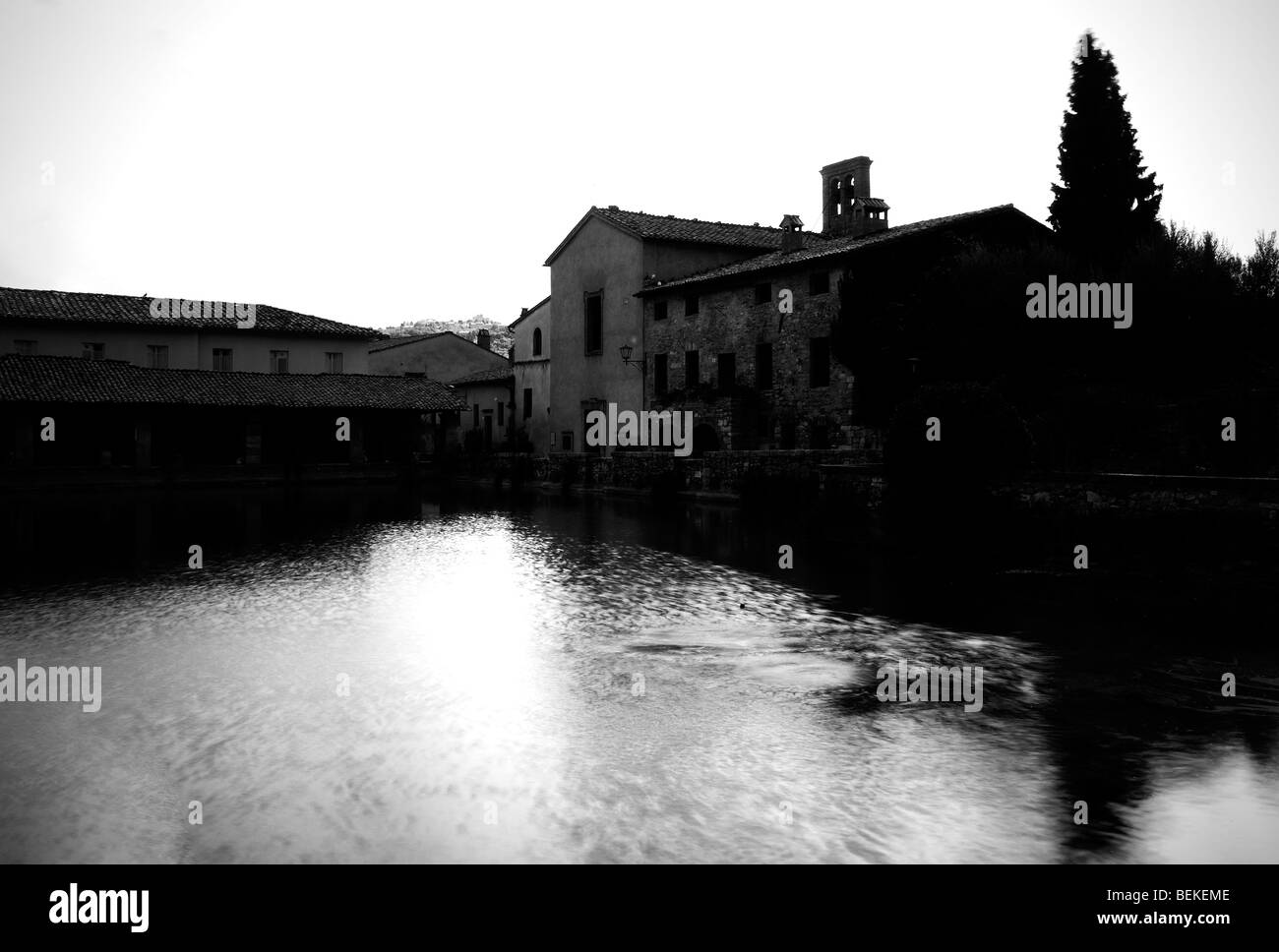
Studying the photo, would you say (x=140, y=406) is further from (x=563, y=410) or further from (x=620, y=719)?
(x=620, y=719)

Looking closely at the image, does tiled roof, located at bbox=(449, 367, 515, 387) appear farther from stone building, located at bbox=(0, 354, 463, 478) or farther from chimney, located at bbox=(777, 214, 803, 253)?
chimney, located at bbox=(777, 214, 803, 253)

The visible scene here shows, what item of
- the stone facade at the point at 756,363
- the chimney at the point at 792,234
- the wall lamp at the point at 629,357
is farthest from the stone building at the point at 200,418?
the chimney at the point at 792,234

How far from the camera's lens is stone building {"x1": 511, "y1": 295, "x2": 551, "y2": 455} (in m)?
46.3

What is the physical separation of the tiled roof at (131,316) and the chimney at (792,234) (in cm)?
2246

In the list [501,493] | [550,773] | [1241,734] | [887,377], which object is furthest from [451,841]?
[501,493]

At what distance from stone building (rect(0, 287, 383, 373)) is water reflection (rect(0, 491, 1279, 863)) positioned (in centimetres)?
3526

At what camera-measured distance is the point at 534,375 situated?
4750 cm

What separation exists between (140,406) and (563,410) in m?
17.2

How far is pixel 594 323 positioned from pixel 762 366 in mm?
10537

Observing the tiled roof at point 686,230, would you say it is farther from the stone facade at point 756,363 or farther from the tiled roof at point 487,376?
the tiled roof at point 487,376

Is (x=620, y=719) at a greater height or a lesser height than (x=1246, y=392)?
lesser

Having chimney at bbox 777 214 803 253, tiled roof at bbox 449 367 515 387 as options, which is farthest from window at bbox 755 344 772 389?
tiled roof at bbox 449 367 515 387

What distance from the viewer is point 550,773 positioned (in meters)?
5.83
